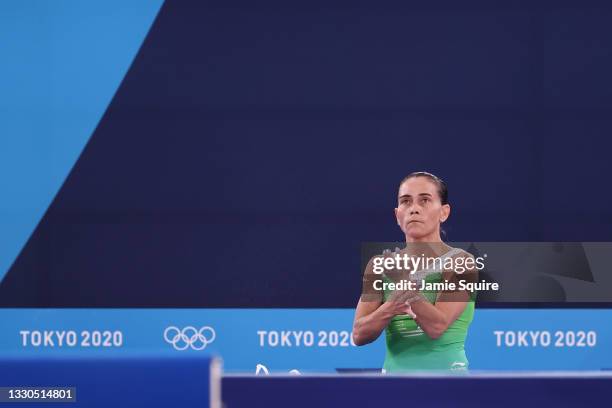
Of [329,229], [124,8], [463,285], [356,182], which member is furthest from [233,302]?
[124,8]

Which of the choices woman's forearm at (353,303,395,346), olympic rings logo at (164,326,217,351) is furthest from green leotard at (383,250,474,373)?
olympic rings logo at (164,326,217,351)

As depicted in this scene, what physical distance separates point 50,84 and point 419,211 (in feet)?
4.94

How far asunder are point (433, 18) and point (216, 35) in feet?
2.73

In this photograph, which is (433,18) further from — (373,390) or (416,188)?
(373,390)

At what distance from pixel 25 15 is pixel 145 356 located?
227 cm

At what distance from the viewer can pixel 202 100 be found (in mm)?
2963

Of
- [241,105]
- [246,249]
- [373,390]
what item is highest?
[241,105]

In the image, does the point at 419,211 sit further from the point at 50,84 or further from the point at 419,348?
the point at 50,84

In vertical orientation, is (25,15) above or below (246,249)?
above

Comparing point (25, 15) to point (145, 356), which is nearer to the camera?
point (145, 356)

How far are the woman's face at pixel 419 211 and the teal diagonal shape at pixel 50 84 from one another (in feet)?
3.88

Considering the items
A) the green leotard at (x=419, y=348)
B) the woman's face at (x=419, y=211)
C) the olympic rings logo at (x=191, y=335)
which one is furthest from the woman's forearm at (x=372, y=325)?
the olympic rings logo at (x=191, y=335)

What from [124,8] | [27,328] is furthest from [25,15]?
[27,328]

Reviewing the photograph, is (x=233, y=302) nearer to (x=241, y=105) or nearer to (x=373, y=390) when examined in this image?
(x=241, y=105)
